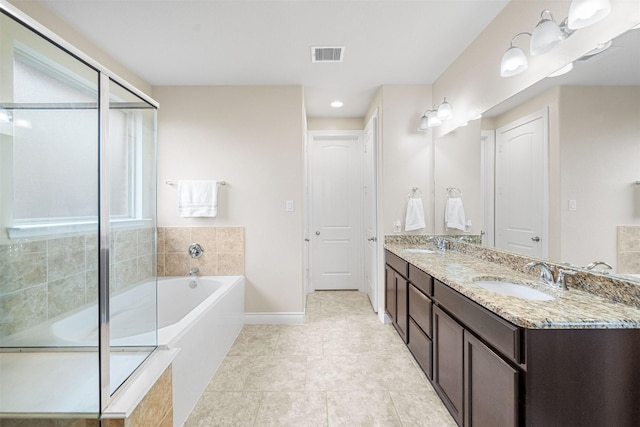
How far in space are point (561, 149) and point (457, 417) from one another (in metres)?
1.47

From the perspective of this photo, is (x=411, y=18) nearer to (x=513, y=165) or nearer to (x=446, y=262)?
(x=513, y=165)

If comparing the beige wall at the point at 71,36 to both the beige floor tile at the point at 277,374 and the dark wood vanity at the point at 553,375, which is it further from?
the dark wood vanity at the point at 553,375

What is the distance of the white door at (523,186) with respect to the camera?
1537 millimetres

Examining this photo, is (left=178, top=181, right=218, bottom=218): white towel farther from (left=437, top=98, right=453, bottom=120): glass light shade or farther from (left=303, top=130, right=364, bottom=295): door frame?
(left=437, top=98, right=453, bottom=120): glass light shade

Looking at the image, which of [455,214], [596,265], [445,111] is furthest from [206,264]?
[596,265]

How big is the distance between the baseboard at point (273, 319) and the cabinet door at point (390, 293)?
903mm

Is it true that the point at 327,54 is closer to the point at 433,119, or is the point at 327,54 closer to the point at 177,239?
the point at 433,119

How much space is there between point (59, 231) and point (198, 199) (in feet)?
5.57

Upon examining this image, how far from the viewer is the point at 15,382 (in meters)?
0.99

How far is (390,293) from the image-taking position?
2.69m

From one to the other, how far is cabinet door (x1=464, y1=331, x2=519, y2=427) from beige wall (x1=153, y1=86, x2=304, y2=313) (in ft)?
6.10

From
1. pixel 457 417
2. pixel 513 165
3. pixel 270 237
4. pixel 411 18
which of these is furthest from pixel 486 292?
pixel 270 237

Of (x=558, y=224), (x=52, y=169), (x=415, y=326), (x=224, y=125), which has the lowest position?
(x=415, y=326)

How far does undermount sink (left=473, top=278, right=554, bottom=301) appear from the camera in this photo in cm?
141
